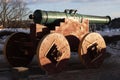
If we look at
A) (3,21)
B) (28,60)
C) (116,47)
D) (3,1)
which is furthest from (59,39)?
(3,1)

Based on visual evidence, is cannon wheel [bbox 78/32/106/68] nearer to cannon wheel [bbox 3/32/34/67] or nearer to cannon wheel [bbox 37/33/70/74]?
cannon wheel [bbox 37/33/70/74]

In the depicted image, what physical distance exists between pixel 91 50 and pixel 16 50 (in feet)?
8.55

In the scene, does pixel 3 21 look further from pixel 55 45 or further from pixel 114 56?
pixel 55 45

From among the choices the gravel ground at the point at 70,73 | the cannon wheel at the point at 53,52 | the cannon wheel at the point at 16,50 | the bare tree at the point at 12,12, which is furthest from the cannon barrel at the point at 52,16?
the bare tree at the point at 12,12

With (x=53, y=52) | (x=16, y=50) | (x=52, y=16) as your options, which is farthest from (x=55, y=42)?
(x=16, y=50)

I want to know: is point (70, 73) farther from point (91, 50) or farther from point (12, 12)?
point (12, 12)

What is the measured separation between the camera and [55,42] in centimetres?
1416

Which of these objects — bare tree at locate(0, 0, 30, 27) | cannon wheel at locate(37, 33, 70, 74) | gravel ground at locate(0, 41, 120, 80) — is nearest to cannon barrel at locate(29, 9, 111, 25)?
cannon wheel at locate(37, 33, 70, 74)

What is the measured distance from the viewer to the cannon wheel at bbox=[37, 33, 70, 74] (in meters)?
13.6

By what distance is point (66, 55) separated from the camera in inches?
569

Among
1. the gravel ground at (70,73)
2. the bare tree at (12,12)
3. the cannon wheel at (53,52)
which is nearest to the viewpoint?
the gravel ground at (70,73)

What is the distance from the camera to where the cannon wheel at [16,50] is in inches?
605

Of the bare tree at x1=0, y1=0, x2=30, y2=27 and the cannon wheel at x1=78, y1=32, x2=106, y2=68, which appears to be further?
the bare tree at x1=0, y1=0, x2=30, y2=27

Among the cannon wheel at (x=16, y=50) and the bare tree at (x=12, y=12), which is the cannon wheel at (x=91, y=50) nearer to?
the cannon wheel at (x=16, y=50)
